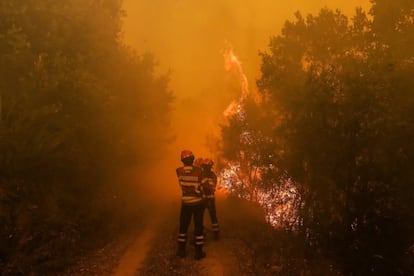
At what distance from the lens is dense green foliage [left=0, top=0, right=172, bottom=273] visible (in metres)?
12.2

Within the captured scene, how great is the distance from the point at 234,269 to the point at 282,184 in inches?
173

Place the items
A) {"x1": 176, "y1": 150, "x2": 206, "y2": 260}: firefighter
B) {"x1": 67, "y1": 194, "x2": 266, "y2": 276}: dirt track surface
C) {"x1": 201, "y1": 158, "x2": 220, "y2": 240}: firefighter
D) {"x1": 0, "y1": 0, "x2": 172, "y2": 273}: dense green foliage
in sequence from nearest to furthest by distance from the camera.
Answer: {"x1": 67, "y1": 194, "x2": 266, "y2": 276}: dirt track surface < {"x1": 176, "y1": 150, "x2": 206, "y2": 260}: firefighter < {"x1": 0, "y1": 0, "x2": 172, "y2": 273}: dense green foliage < {"x1": 201, "y1": 158, "x2": 220, "y2": 240}: firefighter

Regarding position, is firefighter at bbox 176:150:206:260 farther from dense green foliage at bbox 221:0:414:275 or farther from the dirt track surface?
dense green foliage at bbox 221:0:414:275

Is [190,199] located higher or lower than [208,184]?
lower

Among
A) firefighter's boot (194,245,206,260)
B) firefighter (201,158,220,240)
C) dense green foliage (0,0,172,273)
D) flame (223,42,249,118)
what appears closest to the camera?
firefighter's boot (194,245,206,260)

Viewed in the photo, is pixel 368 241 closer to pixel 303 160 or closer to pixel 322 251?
pixel 322 251

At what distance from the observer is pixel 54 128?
14688mm

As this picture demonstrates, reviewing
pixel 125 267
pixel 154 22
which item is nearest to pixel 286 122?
pixel 125 267

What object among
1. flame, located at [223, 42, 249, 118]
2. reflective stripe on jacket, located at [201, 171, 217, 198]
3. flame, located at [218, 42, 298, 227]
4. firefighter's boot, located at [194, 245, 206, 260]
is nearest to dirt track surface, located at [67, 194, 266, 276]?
firefighter's boot, located at [194, 245, 206, 260]

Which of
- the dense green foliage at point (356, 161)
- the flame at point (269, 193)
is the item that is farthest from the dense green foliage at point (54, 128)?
the dense green foliage at point (356, 161)

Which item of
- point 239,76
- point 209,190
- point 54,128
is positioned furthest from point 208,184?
point 239,76

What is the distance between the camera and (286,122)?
12250 mm

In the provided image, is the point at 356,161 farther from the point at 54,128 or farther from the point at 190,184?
the point at 54,128

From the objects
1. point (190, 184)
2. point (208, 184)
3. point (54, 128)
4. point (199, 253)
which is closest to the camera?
point (199, 253)
